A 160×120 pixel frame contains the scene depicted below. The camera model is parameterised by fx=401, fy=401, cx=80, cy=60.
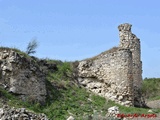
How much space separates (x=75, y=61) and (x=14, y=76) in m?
7.53

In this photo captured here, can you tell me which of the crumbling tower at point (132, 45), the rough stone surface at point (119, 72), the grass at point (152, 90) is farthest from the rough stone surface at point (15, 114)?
the grass at point (152, 90)

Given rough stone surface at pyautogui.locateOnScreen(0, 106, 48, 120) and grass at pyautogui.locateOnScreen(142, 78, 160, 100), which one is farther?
grass at pyautogui.locateOnScreen(142, 78, 160, 100)

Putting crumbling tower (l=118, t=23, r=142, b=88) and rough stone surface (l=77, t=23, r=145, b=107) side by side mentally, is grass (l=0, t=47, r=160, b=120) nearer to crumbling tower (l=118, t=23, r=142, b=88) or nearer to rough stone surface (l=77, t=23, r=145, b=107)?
rough stone surface (l=77, t=23, r=145, b=107)

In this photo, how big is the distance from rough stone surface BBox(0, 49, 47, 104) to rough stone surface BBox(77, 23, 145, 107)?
528 centimetres

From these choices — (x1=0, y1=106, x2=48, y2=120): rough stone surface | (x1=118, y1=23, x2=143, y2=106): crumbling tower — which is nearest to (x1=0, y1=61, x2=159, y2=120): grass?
(x1=0, y1=106, x2=48, y2=120): rough stone surface

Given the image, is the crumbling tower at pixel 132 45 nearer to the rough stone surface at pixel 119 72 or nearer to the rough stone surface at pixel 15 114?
the rough stone surface at pixel 119 72

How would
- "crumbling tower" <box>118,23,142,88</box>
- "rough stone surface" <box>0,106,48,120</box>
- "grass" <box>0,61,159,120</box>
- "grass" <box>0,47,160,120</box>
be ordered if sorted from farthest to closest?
"crumbling tower" <box>118,23,142,88</box> < "grass" <box>0,61,159,120</box> < "grass" <box>0,47,160,120</box> < "rough stone surface" <box>0,106,48,120</box>

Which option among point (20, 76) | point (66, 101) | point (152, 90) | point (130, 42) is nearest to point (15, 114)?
point (20, 76)

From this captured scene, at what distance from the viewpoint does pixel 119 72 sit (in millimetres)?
23344

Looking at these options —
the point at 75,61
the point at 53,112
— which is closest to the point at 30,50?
the point at 75,61

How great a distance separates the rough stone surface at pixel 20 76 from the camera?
1865 centimetres

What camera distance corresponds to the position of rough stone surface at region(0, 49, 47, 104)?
1865 cm

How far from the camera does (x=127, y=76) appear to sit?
23.2 m

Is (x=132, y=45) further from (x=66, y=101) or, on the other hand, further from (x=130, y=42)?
(x=66, y=101)
